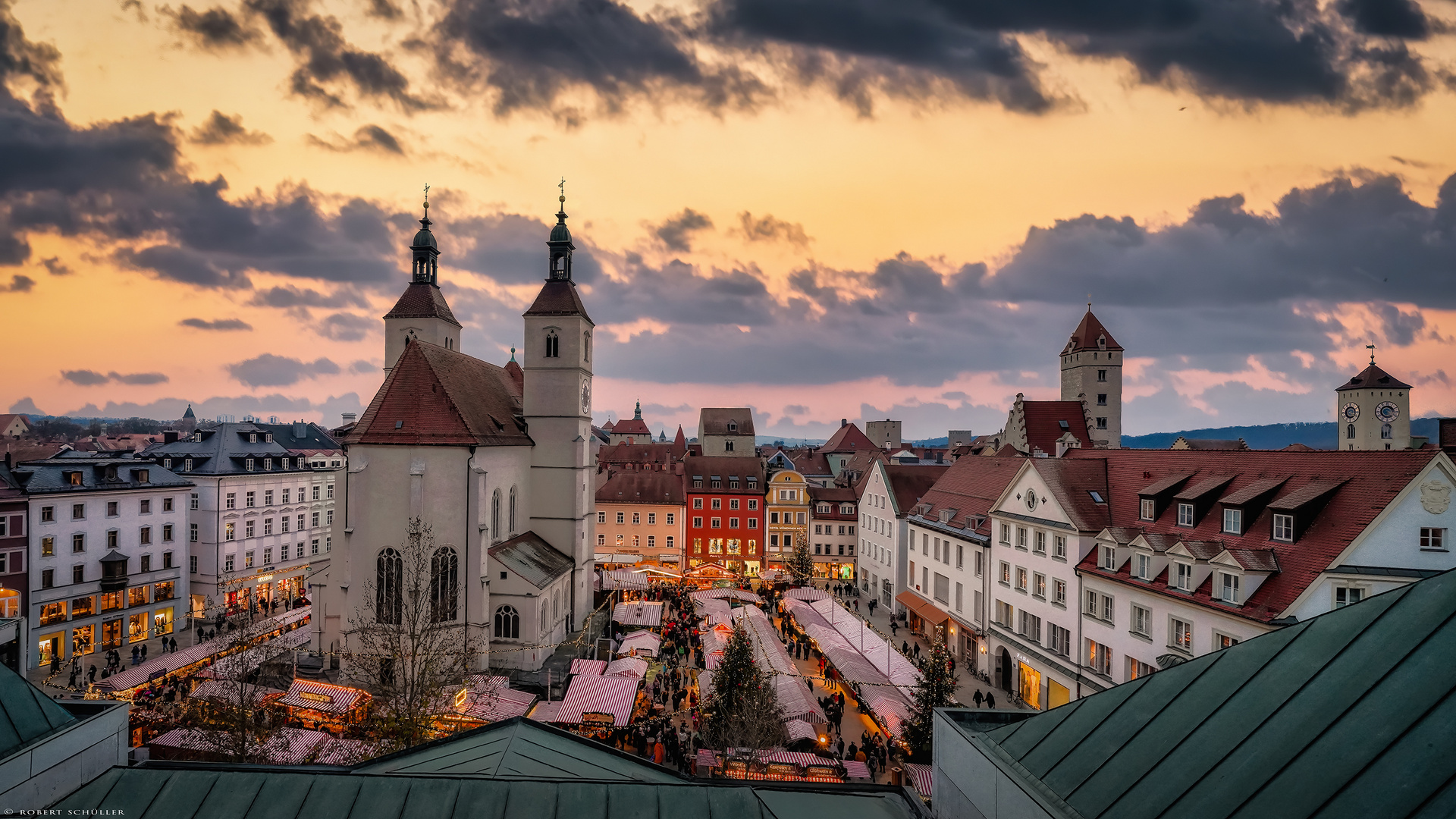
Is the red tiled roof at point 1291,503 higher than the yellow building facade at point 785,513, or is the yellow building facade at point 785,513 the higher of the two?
the red tiled roof at point 1291,503

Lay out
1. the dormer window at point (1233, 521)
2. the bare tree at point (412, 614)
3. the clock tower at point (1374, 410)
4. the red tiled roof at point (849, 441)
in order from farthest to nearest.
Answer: the red tiled roof at point (849, 441)
the clock tower at point (1374, 410)
the bare tree at point (412, 614)
the dormer window at point (1233, 521)

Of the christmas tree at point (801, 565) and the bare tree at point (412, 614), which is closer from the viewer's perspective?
the bare tree at point (412, 614)

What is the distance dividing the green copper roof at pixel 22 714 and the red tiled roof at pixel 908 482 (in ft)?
156

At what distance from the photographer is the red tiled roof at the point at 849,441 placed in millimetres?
132125

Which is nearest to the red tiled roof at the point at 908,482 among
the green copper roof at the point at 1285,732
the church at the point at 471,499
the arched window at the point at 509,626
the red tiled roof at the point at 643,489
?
the red tiled roof at the point at 643,489

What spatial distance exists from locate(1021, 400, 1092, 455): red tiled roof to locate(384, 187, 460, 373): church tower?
5296 cm

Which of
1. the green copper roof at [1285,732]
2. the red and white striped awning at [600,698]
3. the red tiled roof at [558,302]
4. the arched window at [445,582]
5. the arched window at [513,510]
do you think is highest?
the red tiled roof at [558,302]

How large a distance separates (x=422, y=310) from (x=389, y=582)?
84.9 ft

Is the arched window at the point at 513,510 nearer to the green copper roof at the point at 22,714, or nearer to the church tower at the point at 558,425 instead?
the church tower at the point at 558,425

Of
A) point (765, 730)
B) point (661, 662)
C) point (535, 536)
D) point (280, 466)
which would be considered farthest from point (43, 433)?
point (765, 730)

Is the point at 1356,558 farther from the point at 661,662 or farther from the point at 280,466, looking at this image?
the point at 280,466

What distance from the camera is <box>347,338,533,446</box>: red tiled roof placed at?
118 ft


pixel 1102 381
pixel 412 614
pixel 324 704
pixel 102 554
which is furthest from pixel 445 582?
pixel 1102 381

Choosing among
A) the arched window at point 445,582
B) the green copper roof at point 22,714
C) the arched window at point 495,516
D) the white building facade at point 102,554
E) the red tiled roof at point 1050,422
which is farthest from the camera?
the red tiled roof at point 1050,422
